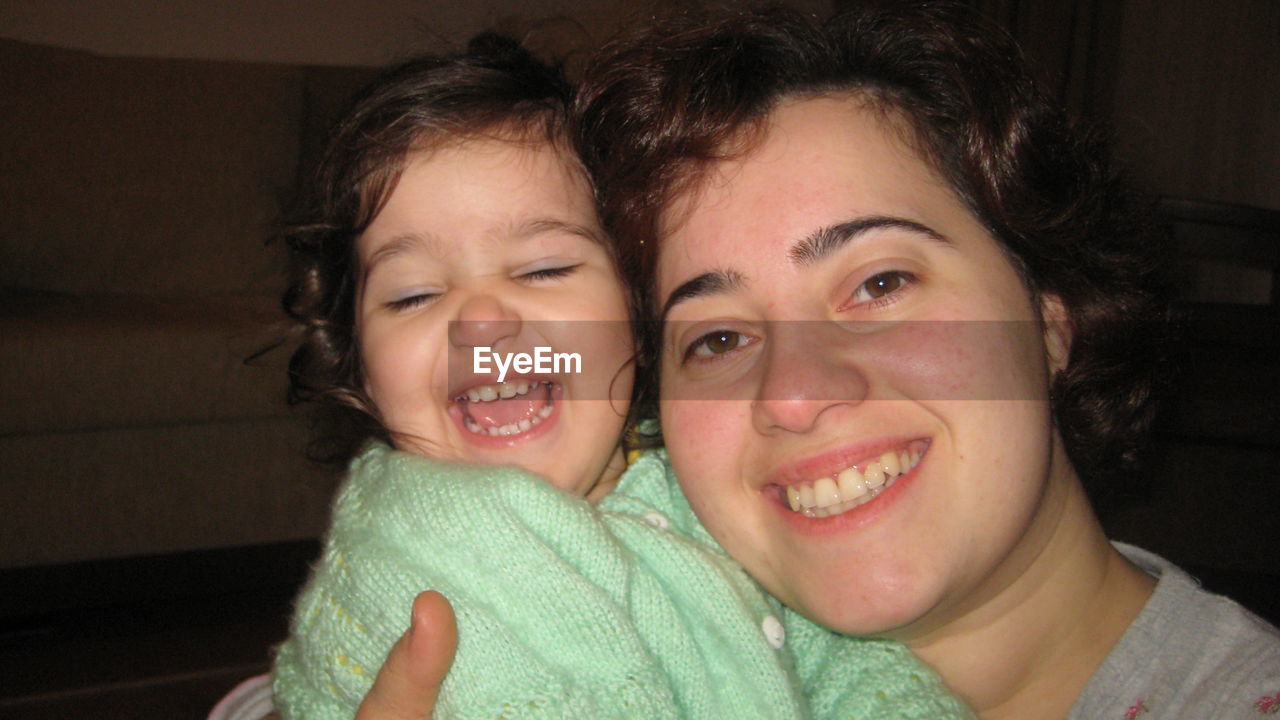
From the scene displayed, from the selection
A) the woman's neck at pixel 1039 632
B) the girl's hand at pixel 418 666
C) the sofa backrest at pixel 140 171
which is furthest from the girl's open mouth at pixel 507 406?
the sofa backrest at pixel 140 171

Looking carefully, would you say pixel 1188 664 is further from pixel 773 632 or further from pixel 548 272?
pixel 548 272

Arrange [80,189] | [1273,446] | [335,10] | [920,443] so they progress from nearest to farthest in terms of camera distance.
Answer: [920,443], [1273,446], [80,189], [335,10]

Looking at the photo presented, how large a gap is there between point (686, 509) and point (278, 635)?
1513 mm

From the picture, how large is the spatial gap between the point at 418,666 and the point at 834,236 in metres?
0.56

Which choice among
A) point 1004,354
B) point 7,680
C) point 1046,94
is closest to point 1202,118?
point 1046,94

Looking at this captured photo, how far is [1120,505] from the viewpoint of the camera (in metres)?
1.85

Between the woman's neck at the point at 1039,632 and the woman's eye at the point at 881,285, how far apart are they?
12.3 inches

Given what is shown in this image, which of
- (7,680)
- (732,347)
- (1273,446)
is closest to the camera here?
(732,347)

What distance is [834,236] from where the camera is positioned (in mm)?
839

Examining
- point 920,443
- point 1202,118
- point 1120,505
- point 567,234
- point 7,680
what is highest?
point 1202,118

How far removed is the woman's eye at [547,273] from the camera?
1.04m

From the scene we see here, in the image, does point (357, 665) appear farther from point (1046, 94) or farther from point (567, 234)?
point (1046, 94)

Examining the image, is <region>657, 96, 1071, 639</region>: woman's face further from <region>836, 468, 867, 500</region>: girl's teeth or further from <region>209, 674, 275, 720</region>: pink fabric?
<region>209, 674, 275, 720</region>: pink fabric

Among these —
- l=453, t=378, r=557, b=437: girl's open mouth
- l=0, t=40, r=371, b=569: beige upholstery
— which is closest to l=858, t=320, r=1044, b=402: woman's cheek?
l=453, t=378, r=557, b=437: girl's open mouth
